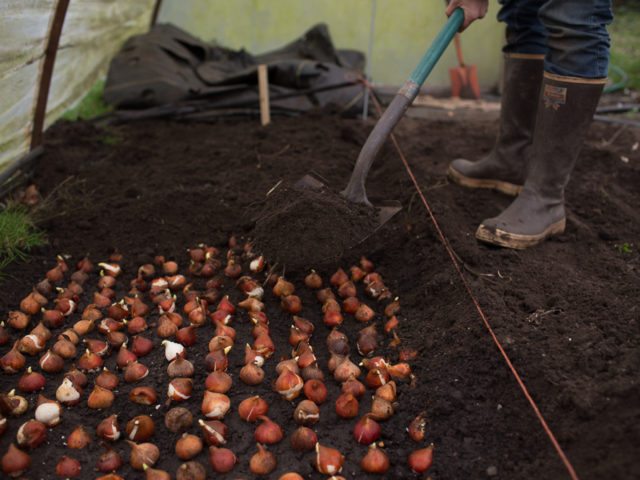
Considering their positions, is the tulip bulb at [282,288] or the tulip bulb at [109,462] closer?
the tulip bulb at [109,462]

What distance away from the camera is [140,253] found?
2.86 m

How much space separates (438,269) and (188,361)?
109 cm

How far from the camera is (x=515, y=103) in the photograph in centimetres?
305

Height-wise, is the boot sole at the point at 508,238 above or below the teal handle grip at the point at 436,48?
below

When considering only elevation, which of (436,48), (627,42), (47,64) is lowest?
(627,42)

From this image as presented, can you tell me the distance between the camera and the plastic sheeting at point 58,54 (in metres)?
3.04

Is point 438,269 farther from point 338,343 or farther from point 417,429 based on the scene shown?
point 417,429

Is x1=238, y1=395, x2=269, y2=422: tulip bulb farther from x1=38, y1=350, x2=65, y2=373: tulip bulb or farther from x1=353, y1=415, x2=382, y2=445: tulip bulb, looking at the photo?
x1=38, y1=350, x2=65, y2=373: tulip bulb

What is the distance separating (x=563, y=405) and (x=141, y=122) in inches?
145

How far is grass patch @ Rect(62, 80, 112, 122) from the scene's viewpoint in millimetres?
4500

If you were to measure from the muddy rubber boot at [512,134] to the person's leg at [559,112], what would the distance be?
43 cm

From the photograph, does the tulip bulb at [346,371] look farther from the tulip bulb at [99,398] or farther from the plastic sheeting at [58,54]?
the plastic sheeting at [58,54]

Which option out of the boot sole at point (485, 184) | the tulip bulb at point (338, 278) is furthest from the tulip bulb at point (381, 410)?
the boot sole at point (485, 184)

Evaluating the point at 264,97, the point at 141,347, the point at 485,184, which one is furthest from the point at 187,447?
the point at 264,97
